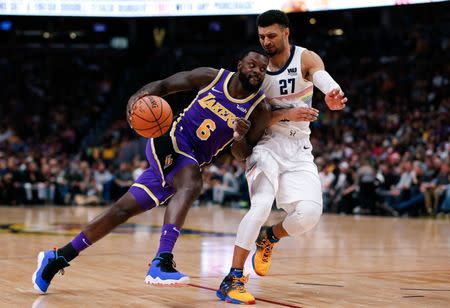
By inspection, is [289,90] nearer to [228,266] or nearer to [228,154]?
[228,266]

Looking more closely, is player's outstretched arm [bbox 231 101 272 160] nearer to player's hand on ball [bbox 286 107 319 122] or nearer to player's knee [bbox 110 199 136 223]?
player's hand on ball [bbox 286 107 319 122]

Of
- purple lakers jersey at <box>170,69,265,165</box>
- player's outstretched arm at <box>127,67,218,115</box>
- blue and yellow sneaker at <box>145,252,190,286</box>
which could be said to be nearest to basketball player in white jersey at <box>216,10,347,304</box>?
purple lakers jersey at <box>170,69,265,165</box>

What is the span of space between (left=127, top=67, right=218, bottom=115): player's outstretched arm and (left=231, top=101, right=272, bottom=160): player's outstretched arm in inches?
15.4

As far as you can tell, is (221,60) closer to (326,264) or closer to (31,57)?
(31,57)

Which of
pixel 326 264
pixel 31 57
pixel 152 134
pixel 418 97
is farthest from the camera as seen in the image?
pixel 31 57

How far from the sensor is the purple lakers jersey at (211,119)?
544cm

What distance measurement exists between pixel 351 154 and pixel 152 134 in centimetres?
1374

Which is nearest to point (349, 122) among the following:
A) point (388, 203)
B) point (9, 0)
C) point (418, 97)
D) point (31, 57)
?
point (418, 97)

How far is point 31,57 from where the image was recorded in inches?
1131

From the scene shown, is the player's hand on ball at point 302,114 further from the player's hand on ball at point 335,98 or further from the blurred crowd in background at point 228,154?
the blurred crowd in background at point 228,154

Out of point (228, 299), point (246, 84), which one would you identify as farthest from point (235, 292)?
point (246, 84)

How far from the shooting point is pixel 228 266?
→ 23.2 ft

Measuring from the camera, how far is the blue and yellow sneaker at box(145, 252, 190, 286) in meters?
4.84

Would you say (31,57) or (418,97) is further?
(31,57)
